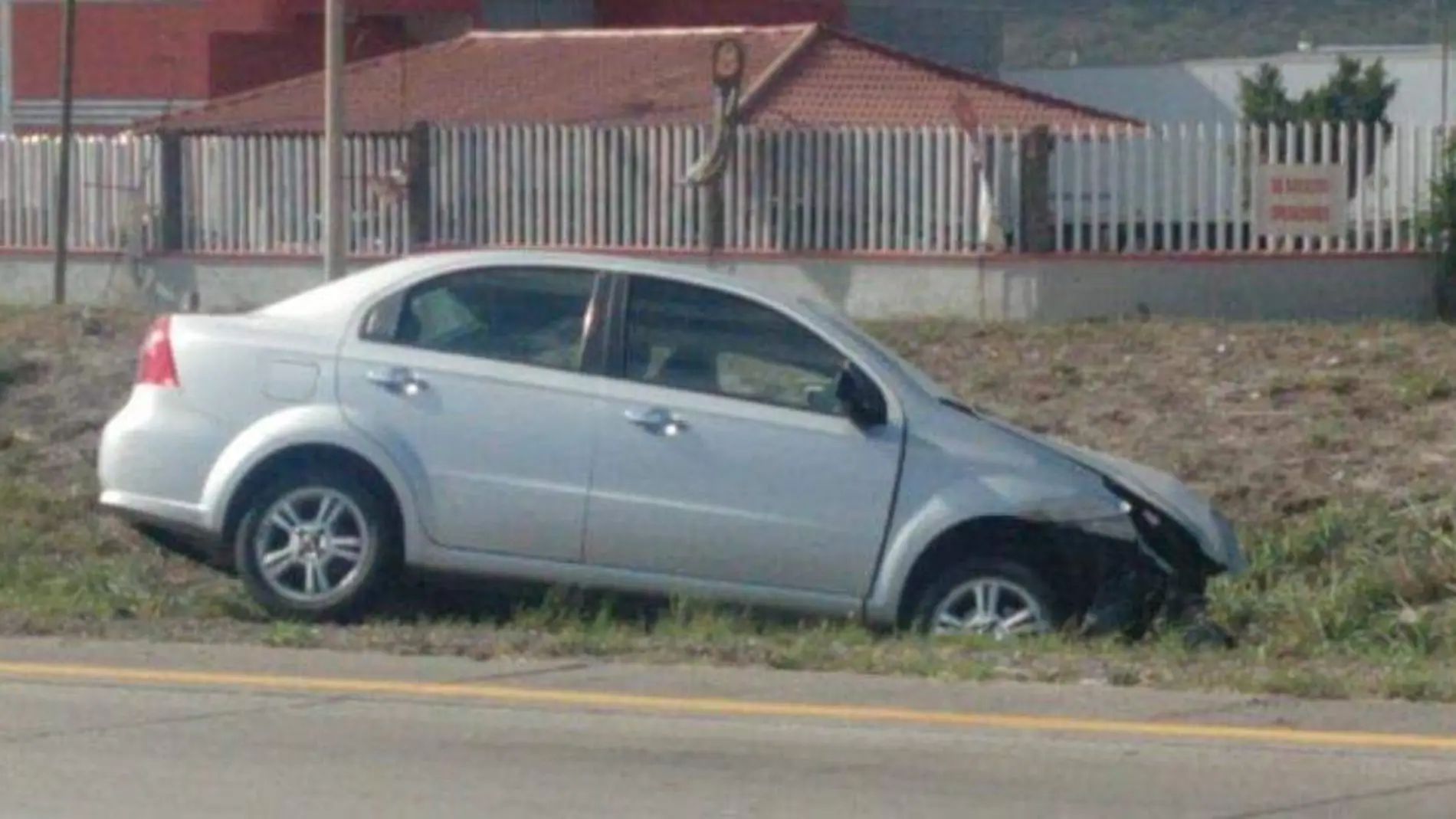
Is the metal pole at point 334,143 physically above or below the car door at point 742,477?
above

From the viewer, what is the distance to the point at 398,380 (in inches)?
466

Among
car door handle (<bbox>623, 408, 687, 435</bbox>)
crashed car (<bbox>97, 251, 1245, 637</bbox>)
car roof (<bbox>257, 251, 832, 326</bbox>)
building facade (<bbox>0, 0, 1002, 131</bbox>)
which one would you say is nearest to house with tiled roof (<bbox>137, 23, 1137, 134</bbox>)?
building facade (<bbox>0, 0, 1002, 131</bbox>)

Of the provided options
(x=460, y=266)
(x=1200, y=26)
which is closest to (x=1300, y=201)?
(x=460, y=266)

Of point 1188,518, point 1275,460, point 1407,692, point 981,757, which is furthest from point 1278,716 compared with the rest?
point 1275,460

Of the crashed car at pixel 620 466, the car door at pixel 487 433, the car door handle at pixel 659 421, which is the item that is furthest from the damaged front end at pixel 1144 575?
the car door at pixel 487 433

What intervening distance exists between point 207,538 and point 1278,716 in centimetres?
456

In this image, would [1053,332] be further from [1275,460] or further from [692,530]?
[692,530]

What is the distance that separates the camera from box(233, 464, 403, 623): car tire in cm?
1189

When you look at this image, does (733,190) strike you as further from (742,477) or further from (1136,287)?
(742,477)

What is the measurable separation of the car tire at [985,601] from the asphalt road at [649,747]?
4.36 ft

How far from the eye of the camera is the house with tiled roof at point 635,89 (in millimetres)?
31406

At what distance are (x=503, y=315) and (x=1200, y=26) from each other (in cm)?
7025

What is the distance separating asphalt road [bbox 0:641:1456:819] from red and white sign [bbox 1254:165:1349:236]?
48.5 ft

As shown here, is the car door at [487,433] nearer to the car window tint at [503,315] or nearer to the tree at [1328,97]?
the car window tint at [503,315]
